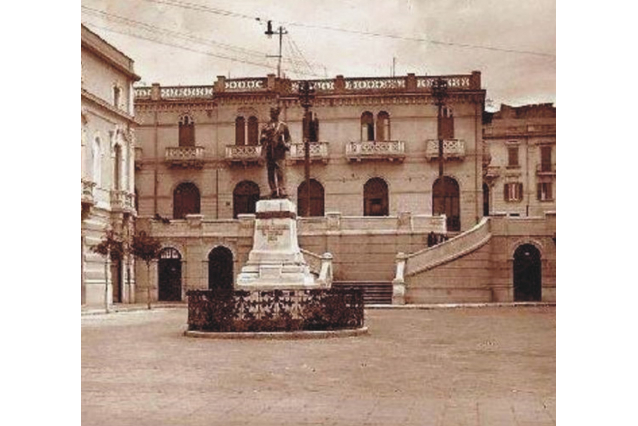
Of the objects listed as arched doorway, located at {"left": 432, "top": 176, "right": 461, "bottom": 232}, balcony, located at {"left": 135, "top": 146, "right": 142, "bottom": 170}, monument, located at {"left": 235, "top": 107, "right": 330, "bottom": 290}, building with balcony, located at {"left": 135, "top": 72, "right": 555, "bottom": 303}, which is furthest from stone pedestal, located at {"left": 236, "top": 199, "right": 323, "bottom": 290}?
arched doorway, located at {"left": 432, "top": 176, "right": 461, "bottom": 232}

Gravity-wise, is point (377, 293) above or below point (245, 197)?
below

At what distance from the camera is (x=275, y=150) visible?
14773mm

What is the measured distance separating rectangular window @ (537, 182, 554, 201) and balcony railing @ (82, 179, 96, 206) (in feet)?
20.1

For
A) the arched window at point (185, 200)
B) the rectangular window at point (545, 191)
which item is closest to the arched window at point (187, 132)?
the arched window at point (185, 200)

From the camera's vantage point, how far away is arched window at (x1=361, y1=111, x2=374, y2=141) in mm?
18667

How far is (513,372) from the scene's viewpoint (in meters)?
9.73

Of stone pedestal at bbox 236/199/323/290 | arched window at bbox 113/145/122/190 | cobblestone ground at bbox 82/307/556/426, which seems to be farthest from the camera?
stone pedestal at bbox 236/199/323/290

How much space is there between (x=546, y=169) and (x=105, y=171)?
7.63 m

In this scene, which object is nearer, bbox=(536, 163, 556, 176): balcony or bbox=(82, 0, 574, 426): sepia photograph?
bbox=(82, 0, 574, 426): sepia photograph

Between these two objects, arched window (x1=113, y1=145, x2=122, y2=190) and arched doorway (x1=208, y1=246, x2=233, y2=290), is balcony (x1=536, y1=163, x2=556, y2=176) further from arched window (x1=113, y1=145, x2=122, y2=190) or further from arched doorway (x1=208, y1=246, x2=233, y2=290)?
arched doorway (x1=208, y1=246, x2=233, y2=290)

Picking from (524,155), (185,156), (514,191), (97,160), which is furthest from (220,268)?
(524,155)

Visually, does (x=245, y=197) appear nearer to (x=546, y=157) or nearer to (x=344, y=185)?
(x=344, y=185)

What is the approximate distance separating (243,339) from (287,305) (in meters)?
0.74

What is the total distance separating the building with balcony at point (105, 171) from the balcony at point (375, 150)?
5.09m
